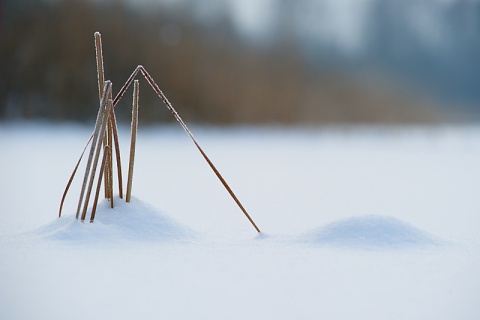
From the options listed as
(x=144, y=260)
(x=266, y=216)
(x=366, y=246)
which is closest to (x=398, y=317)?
(x=366, y=246)

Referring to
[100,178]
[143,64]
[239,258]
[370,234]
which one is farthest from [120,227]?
[143,64]

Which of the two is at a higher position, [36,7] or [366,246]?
[36,7]

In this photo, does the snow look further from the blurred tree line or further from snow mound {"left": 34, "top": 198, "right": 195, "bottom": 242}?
the blurred tree line

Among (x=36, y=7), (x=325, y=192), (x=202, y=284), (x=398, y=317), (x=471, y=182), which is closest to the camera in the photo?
(x=398, y=317)

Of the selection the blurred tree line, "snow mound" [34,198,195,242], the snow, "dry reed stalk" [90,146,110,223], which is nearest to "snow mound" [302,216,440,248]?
the snow

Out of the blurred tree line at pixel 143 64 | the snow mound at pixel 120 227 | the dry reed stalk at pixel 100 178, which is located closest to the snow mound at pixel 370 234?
the snow mound at pixel 120 227

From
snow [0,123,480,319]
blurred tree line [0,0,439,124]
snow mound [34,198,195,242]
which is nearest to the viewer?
snow [0,123,480,319]

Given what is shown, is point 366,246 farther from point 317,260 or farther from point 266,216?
point 266,216
